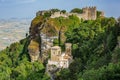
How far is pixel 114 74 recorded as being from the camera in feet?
73.4

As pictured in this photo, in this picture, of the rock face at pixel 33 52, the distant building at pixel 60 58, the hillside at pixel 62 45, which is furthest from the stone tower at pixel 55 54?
the rock face at pixel 33 52

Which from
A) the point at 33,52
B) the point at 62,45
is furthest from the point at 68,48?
the point at 33,52

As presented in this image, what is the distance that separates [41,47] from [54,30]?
2.52m

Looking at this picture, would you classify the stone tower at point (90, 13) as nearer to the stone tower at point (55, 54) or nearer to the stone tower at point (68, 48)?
the stone tower at point (68, 48)

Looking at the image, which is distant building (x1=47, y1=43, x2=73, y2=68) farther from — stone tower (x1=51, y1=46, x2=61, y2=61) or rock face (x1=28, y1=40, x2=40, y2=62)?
rock face (x1=28, y1=40, x2=40, y2=62)

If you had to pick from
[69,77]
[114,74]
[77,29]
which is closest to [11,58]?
[77,29]

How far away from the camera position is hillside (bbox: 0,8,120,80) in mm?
36875

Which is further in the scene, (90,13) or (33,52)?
(90,13)

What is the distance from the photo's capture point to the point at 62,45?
52.2 meters

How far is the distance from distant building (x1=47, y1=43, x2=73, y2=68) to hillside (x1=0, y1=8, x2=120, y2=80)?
688 mm

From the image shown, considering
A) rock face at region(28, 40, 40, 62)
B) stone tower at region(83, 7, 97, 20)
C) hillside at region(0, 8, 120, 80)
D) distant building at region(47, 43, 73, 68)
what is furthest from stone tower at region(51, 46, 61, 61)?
stone tower at region(83, 7, 97, 20)

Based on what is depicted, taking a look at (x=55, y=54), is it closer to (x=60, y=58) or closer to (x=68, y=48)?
(x=60, y=58)

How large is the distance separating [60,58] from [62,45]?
7993 millimetres

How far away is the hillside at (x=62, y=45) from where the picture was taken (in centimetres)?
3688
